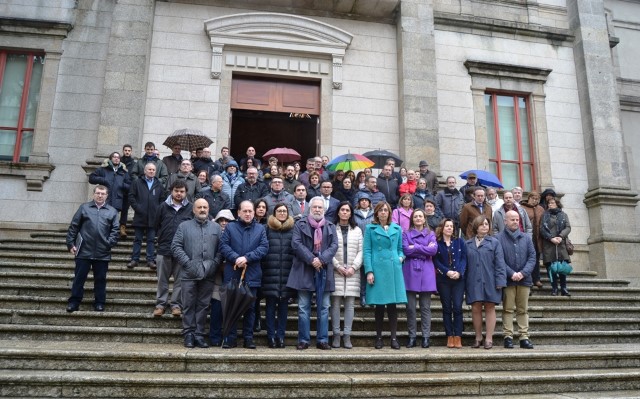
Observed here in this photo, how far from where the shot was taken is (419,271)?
22.8 feet

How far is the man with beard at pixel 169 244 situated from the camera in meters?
6.93

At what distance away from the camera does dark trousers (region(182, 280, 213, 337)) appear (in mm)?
6242

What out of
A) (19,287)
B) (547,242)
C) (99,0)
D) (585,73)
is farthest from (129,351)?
(585,73)

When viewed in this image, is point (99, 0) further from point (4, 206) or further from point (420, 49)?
point (420, 49)

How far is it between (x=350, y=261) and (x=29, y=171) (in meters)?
8.16

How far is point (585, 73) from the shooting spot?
13.9 m

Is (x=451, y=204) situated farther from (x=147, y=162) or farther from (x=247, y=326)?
(x=147, y=162)

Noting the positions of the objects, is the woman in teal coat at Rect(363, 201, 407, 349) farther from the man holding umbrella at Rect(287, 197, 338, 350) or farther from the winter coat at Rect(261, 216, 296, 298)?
the winter coat at Rect(261, 216, 296, 298)

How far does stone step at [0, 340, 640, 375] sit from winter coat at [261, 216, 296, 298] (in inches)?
28.5

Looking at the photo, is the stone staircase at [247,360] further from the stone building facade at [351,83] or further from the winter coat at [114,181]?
the stone building facade at [351,83]

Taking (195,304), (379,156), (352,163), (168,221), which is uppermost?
(379,156)

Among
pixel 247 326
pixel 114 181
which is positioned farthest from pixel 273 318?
pixel 114 181

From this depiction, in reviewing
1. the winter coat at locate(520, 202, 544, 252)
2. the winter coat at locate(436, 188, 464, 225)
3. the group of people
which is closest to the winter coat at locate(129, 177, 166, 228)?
the group of people

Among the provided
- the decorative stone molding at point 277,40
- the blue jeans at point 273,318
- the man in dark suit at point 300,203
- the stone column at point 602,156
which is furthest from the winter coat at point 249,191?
the stone column at point 602,156
